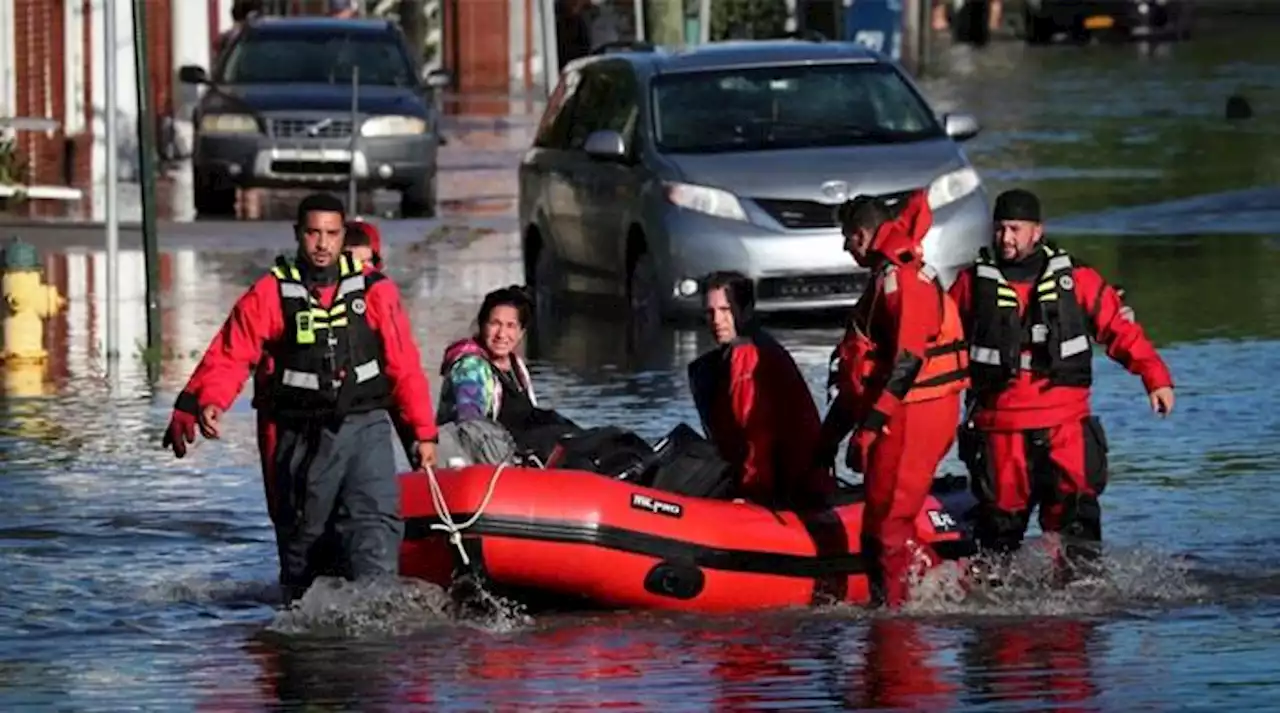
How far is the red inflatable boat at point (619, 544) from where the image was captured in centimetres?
1179

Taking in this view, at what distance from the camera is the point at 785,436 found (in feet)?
40.4

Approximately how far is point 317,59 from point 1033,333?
64.1 feet

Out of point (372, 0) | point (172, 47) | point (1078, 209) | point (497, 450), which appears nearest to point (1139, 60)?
point (372, 0)

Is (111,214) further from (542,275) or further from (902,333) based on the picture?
(902,333)

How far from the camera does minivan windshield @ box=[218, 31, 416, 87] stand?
30.9 meters

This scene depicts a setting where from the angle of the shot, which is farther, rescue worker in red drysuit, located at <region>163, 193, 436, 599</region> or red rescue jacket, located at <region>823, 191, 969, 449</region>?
red rescue jacket, located at <region>823, 191, 969, 449</region>

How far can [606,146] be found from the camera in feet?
71.3

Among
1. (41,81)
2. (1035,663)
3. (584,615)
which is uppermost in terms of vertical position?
(41,81)

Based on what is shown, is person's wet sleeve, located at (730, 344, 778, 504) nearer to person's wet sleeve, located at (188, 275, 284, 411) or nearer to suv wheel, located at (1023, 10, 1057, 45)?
person's wet sleeve, located at (188, 275, 284, 411)

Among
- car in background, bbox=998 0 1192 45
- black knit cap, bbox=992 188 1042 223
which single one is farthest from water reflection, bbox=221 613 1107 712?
car in background, bbox=998 0 1192 45

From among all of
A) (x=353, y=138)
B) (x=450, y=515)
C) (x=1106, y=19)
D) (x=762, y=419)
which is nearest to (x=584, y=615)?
(x=450, y=515)

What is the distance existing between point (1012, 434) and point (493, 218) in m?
18.0

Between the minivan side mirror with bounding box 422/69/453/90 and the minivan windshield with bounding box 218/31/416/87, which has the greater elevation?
the minivan windshield with bounding box 218/31/416/87

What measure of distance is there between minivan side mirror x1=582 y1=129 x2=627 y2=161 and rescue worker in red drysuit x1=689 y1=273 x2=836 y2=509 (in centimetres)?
932
